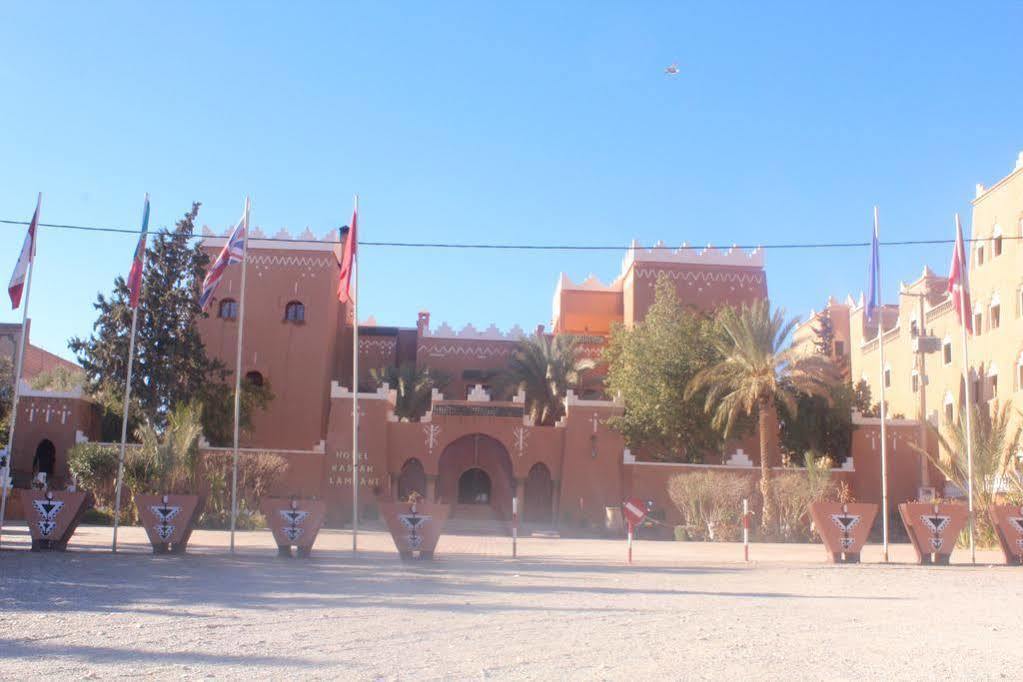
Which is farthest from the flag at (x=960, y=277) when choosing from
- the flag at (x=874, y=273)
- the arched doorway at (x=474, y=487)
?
the arched doorway at (x=474, y=487)

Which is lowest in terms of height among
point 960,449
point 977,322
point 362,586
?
point 362,586

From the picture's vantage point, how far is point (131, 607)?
10.5m

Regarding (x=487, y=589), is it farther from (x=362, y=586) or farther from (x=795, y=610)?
(x=795, y=610)

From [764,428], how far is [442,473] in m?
12.8

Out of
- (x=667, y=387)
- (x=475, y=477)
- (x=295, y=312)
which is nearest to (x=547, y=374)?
(x=475, y=477)

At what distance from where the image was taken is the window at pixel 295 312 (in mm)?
40594

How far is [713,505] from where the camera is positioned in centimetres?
2964

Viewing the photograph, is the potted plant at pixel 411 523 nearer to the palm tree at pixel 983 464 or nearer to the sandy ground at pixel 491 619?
the sandy ground at pixel 491 619

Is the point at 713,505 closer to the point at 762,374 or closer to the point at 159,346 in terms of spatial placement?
the point at 762,374

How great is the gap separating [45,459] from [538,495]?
703 inches

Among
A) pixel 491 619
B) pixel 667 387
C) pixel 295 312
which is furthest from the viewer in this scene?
pixel 295 312

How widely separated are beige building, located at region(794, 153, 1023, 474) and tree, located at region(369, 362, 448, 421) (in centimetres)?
1808

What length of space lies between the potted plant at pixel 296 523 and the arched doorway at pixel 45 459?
21759 mm

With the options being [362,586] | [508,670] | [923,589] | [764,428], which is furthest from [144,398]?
[508,670]
